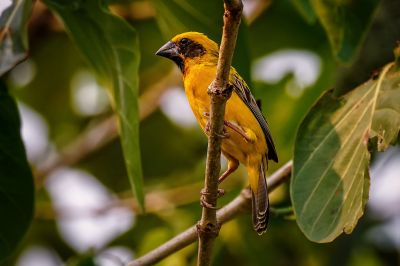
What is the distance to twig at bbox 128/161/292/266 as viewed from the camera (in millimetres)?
3689

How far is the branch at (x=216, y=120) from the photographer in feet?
9.16

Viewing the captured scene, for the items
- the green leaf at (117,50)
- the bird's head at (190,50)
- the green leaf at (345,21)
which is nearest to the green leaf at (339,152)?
the green leaf at (345,21)

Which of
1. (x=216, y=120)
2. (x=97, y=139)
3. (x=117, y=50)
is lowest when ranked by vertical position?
(x=97, y=139)

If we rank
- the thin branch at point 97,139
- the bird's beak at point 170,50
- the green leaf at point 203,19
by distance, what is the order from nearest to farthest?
the green leaf at point 203,19 < the bird's beak at point 170,50 < the thin branch at point 97,139

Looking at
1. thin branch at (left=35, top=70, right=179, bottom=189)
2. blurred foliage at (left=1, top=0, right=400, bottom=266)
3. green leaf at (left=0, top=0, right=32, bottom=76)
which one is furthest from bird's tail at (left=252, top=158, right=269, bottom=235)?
thin branch at (left=35, top=70, right=179, bottom=189)

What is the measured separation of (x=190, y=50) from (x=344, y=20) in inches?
30.9

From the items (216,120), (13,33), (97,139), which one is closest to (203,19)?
(13,33)

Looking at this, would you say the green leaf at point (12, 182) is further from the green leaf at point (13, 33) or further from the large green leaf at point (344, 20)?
the large green leaf at point (344, 20)

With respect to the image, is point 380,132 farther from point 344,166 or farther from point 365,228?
point 365,228

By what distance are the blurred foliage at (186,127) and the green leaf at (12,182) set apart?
48cm

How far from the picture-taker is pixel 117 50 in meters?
3.99

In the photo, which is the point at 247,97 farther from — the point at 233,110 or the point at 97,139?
the point at 97,139

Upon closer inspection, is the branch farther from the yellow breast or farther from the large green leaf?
the large green leaf

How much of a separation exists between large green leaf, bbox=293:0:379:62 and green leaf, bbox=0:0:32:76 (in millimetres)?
1324
